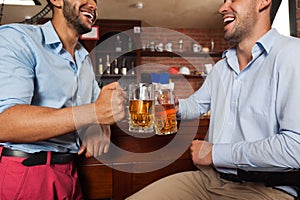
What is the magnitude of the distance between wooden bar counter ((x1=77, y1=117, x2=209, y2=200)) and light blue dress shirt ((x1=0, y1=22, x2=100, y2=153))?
168mm

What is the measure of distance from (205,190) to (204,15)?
13.6 ft

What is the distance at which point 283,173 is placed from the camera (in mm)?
976

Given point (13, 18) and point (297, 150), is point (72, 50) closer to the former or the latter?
point (297, 150)

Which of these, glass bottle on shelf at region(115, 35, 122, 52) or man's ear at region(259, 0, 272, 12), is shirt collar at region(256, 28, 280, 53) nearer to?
man's ear at region(259, 0, 272, 12)

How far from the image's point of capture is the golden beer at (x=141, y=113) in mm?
906

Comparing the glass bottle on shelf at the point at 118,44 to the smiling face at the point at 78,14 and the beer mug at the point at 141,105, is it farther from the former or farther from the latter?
the beer mug at the point at 141,105

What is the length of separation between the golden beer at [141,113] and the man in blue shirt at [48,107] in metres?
0.11

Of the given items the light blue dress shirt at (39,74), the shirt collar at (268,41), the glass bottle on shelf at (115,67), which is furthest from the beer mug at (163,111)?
the glass bottle on shelf at (115,67)

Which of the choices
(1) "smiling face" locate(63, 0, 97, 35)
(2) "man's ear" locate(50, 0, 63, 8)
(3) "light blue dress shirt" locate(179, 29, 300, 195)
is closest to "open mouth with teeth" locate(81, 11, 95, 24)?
(1) "smiling face" locate(63, 0, 97, 35)

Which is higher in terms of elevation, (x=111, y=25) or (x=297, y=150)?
(x=111, y=25)

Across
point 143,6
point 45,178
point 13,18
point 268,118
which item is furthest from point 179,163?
point 13,18

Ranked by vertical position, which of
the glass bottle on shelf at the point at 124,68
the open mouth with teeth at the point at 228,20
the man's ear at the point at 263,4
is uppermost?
the glass bottle on shelf at the point at 124,68

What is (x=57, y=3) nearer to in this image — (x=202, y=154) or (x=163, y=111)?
(x=163, y=111)

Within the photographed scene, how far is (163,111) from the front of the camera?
1.02 meters
